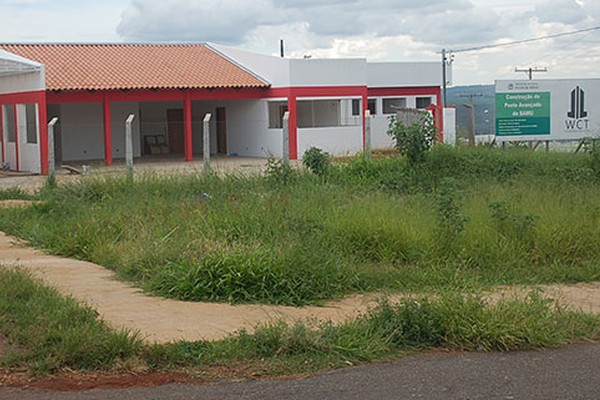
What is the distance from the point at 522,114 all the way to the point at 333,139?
11499mm

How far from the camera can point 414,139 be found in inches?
809

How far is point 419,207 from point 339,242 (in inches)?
104

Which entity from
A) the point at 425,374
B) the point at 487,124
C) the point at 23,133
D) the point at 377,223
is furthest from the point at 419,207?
the point at 23,133

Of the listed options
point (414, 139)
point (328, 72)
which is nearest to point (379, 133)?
point (328, 72)

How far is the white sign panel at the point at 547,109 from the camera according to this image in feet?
103

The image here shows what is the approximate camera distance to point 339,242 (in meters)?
11.7

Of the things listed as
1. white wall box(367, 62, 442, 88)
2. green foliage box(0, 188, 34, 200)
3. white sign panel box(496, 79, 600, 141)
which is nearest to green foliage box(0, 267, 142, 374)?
green foliage box(0, 188, 34, 200)

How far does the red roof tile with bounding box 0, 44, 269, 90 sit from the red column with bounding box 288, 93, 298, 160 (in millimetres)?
1661

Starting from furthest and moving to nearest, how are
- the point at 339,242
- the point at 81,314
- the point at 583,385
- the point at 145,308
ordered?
the point at 339,242
the point at 145,308
the point at 81,314
the point at 583,385

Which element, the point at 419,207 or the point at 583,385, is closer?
the point at 583,385

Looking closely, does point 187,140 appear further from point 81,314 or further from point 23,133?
point 81,314

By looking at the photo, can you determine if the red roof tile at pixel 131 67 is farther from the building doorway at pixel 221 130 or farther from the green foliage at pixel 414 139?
the green foliage at pixel 414 139

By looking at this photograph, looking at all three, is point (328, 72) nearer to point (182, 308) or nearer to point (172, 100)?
point (172, 100)

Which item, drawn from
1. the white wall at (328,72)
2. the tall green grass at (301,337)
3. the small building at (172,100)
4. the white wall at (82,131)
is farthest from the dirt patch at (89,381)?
the white wall at (82,131)
